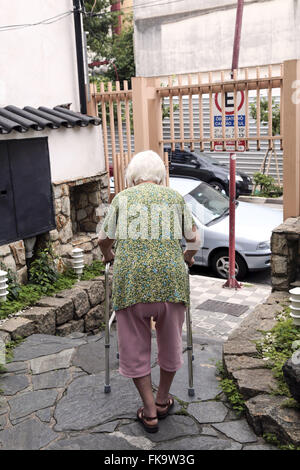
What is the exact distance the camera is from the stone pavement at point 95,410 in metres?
2.97

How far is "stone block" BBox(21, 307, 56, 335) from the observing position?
5191 mm

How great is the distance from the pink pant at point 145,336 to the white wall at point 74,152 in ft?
11.6

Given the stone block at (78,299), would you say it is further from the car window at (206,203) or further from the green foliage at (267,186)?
the green foliage at (267,186)

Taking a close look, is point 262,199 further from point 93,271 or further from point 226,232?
point 93,271

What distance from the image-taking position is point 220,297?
24.7 ft


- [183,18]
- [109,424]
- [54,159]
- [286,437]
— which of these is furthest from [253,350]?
[183,18]

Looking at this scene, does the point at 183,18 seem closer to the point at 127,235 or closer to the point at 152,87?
the point at 152,87

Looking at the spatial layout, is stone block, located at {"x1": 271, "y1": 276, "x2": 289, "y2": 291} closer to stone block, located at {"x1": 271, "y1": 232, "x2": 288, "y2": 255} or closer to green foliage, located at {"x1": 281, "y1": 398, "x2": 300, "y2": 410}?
stone block, located at {"x1": 271, "y1": 232, "x2": 288, "y2": 255}

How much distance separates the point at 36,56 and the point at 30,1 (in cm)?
64

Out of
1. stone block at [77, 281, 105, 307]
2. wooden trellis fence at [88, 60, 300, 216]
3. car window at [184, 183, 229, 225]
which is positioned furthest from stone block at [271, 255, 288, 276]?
car window at [184, 183, 229, 225]

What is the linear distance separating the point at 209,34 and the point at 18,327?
49.4ft

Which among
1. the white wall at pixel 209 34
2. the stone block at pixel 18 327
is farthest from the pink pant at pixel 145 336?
the white wall at pixel 209 34

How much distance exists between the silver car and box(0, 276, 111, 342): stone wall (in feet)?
8.94

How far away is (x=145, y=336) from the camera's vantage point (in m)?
2.98
